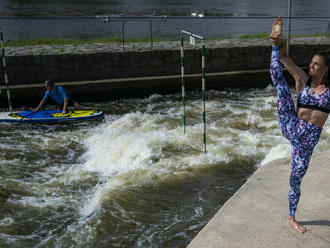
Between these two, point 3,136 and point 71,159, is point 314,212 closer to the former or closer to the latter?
point 71,159

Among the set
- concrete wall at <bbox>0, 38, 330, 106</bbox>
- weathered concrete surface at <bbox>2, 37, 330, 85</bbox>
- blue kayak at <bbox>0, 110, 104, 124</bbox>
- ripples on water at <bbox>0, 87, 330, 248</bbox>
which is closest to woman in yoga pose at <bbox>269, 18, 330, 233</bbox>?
ripples on water at <bbox>0, 87, 330, 248</bbox>

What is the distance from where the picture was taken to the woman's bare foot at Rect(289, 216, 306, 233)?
4.36 metres

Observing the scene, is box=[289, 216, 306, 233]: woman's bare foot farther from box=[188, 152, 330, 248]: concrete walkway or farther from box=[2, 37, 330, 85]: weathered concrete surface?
box=[2, 37, 330, 85]: weathered concrete surface

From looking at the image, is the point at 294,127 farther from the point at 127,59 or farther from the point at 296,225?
the point at 127,59

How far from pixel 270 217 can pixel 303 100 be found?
149cm

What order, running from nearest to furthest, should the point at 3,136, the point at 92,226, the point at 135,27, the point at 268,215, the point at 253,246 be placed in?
the point at 253,246 → the point at 268,215 → the point at 92,226 → the point at 3,136 → the point at 135,27

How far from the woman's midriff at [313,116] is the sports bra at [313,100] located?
33 mm

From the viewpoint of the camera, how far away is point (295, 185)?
13.8 ft

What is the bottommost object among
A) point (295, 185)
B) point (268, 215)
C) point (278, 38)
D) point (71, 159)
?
point (71, 159)

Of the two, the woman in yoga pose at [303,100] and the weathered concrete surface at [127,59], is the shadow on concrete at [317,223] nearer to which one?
the woman in yoga pose at [303,100]

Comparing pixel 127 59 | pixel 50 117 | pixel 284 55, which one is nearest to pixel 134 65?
pixel 127 59

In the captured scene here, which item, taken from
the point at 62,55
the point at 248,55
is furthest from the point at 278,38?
the point at 248,55

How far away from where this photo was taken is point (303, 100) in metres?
3.95

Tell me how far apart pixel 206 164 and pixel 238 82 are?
7.15m
